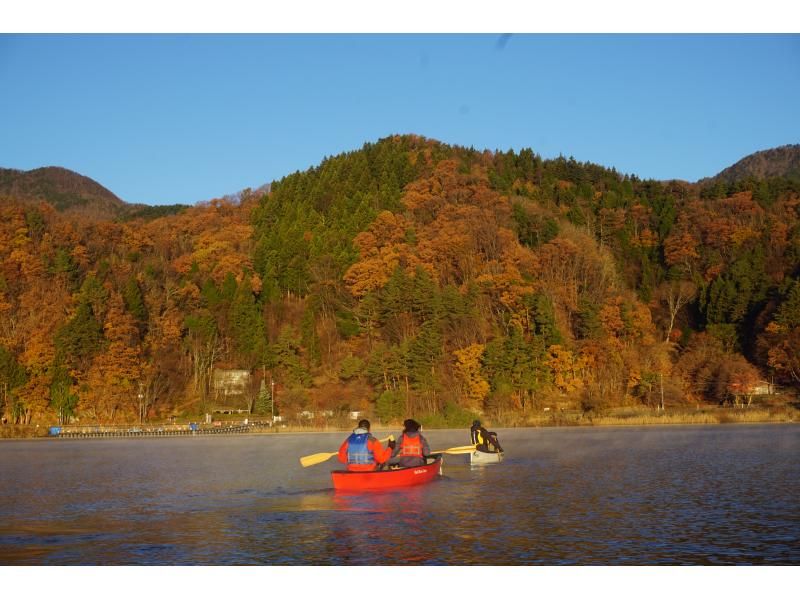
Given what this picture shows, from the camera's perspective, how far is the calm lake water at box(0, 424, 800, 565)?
14.5 m

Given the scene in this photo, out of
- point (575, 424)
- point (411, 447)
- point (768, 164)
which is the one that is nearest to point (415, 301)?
point (575, 424)

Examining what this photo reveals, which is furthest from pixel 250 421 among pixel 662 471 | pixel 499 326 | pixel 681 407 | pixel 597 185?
pixel 597 185

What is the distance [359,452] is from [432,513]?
495 centimetres

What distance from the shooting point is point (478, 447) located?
103 feet

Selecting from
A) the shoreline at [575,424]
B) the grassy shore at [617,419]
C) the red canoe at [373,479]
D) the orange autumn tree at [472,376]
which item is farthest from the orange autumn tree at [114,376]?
the red canoe at [373,479]

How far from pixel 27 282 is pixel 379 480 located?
2832 inches

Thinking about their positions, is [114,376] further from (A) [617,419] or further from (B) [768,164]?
(B) [768,164]

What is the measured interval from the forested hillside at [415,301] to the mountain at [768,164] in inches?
1879

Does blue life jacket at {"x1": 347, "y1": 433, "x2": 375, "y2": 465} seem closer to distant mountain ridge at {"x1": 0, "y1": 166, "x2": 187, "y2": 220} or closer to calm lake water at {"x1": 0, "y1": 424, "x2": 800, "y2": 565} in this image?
calm lake water at {"x1": 0, "y1": 424, "x2": 800, "y2": 565}

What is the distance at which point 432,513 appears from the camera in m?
19.1

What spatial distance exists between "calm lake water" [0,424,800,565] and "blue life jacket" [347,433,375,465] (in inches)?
42.7

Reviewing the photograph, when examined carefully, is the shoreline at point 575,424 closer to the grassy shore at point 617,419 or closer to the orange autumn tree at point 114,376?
the grassy shore at point 617,419

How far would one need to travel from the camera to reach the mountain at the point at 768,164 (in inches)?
6214

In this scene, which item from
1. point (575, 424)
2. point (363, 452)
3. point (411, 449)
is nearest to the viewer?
point (363, 452)
